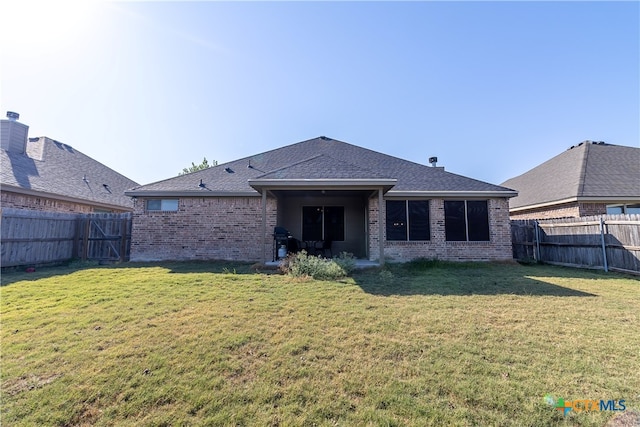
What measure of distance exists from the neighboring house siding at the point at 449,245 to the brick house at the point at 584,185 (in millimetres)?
3771

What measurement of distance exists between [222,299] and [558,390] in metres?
4.78

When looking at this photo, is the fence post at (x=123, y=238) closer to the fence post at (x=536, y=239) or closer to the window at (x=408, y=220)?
the window at (x=408, y=220)

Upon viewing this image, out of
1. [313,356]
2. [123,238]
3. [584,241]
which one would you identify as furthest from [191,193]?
[584,241]

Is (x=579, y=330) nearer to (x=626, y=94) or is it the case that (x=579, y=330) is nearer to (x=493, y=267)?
(x=493, y=267)

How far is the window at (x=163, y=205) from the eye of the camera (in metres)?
9.85

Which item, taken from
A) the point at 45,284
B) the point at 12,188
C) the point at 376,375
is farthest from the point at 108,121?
the point at 376,375

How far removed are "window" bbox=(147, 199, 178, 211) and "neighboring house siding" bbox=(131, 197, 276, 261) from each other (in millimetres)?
158

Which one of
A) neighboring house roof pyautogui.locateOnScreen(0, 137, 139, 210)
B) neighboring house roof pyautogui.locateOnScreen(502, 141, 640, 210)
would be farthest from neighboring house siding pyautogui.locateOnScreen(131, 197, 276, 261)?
neighboring house roof pyautogui.locateOnScreen(502, 141, 640, 210)

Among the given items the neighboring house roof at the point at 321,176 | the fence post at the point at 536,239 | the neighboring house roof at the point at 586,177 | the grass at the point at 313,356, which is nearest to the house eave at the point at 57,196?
the neighboring house roof at the point at 321,176

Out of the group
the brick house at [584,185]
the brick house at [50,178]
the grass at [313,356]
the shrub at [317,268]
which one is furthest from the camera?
the brick house at [584,185]

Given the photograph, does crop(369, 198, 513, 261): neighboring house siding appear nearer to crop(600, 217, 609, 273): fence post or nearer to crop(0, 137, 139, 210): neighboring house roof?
crop(600, 217, 609, 273): fence post

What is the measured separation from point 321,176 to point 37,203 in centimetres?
1125

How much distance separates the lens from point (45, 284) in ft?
20.3

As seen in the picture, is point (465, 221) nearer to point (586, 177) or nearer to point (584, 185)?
point (584, 185)
